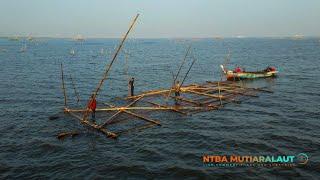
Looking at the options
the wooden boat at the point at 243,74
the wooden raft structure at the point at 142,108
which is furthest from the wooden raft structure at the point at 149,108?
the wooden boat at the point at 243,74

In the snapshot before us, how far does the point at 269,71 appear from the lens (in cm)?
5559

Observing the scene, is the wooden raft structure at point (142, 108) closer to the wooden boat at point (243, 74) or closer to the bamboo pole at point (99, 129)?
the bamboo pole at point (99, 129)

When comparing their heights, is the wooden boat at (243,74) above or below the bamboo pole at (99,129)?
above

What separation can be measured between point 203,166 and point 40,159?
1056 centimetres

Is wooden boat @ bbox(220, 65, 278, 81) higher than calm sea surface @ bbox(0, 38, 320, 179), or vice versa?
wooden boat @ bbox(220, 65, 278, 81)

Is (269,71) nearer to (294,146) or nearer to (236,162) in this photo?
(294,146)

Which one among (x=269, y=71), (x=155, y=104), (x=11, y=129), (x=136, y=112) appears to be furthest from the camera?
(x=269, y=71)

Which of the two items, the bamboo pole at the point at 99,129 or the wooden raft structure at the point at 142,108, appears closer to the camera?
the bamboo pole at the point at 99,129

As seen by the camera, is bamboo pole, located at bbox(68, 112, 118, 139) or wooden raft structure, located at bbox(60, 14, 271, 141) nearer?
bamboo pole, located at bbox(68, 112, 118, 139)

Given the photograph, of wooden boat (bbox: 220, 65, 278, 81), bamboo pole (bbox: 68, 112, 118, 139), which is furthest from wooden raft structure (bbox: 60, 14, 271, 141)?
wooden boat (bbox: 220, 65, 278, 81)

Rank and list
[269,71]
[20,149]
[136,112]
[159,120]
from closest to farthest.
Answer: [20,149] < [159,120] < [136,112] < [269,71]

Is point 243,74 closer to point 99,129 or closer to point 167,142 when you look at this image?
point 167,142

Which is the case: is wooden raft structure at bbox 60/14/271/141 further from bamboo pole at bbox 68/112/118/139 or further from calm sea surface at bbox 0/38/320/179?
calm sea surface at bbox 0/38/320/179

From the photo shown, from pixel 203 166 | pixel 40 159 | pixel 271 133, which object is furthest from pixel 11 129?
pixel 271 133
